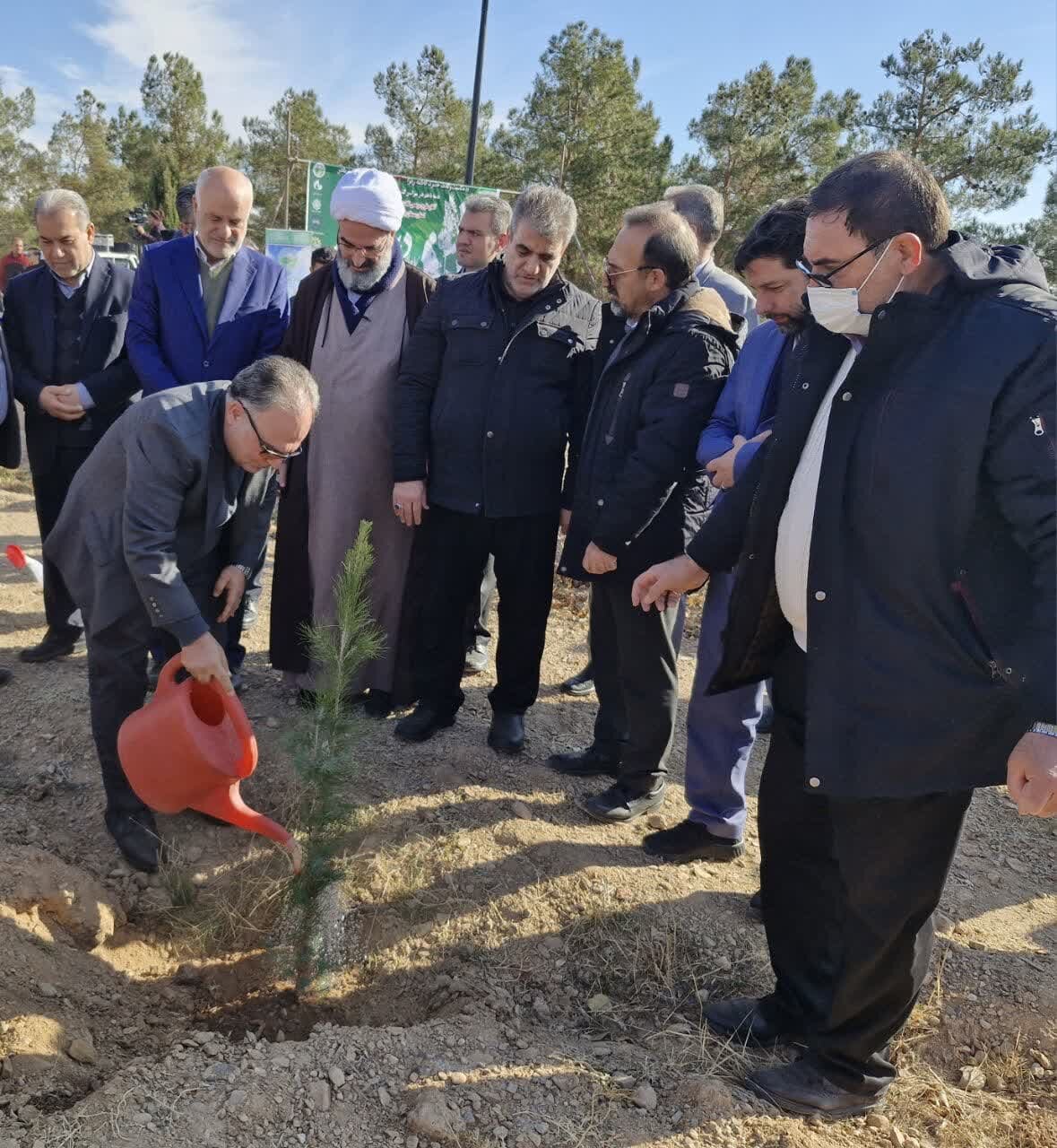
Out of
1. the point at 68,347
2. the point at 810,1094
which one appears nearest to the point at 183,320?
the point at 68,347

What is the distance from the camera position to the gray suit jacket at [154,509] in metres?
2.42

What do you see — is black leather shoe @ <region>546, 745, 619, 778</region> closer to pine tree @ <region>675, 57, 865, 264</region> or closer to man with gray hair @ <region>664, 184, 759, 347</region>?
man with gray hair @ <region>664, 184, 759, 347</region>

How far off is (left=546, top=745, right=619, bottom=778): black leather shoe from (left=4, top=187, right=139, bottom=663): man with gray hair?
2.29m

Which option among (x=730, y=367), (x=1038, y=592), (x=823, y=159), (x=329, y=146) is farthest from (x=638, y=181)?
(x=1038, y=592)

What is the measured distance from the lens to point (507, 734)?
3516mm

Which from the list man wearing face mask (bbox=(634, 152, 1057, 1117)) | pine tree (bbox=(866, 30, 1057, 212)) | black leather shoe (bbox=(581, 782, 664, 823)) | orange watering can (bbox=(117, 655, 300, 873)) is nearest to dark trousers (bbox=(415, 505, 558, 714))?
black leather shoe (bbox=(581, 782, 664, 823))

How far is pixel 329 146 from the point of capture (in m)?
→ 34.0

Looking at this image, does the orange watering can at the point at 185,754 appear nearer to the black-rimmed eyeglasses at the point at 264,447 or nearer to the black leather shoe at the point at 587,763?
the black-rimmed eyeglasses at the point at 264,447

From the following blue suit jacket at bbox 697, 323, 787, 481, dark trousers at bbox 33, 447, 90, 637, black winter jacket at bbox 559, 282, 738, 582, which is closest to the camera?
blue suit jacket at bbox 697, 323, 787, 481

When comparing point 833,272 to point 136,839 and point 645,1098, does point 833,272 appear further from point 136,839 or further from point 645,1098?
point 136,839

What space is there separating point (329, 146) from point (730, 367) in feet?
117

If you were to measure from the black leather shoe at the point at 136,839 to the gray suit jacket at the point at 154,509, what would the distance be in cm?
61

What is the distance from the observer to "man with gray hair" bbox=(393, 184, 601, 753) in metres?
3.12

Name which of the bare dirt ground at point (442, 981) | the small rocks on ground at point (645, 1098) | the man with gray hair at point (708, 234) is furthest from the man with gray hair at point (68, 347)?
the small rocks on ground at point (645, 1098)
